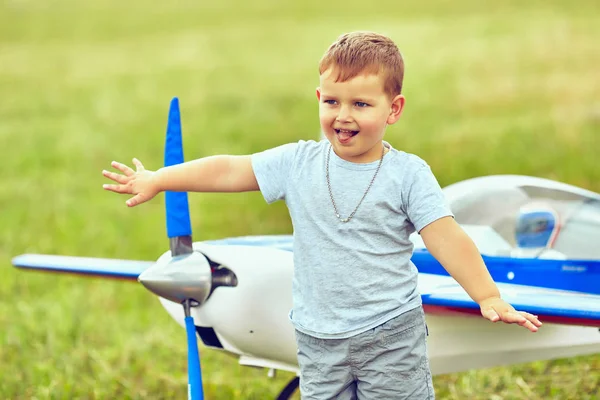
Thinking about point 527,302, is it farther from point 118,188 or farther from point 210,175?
point 118,188

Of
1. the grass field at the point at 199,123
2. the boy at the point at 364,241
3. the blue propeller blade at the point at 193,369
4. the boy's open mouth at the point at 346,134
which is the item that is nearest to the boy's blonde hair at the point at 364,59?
the boy at the point at 364,241

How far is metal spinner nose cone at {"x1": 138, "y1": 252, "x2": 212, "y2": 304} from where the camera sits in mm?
3439

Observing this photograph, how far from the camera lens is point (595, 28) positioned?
20.6 metres

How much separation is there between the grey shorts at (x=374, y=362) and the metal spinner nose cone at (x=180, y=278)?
0.69 metres

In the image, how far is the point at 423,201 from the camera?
278 centimetres

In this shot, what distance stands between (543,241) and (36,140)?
11709mm

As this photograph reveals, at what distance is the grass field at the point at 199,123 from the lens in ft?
17.9

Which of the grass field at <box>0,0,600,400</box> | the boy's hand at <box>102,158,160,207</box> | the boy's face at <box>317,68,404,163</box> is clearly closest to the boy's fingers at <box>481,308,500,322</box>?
the boy's face at <box>317,68,404,163</box>

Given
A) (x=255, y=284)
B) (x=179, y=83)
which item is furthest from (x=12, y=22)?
(x=255, y=284)

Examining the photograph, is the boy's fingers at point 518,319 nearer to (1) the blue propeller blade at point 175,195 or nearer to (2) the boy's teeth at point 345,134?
(2) the boy's teeth at point 345,134

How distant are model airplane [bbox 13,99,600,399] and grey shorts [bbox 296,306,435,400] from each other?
62 centimetres

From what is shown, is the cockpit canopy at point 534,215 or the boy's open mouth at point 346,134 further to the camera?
the cockpit canopy at point 534,215

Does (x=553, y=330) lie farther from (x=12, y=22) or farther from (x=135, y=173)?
(x=12, y=22)

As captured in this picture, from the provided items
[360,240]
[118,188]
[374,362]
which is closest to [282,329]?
[374,362]
